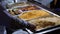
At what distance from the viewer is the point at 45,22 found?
1.07 metres

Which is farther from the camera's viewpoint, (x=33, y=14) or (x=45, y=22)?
(x=33, y=14)

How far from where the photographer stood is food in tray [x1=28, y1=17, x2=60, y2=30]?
3.34 feet

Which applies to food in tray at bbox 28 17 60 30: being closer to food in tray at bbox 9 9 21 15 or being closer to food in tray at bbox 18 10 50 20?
food in tray at bbox 18 10 50 20

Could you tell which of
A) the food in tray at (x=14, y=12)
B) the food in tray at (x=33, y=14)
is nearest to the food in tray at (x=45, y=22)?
the food in tray at (x=33, y=14)

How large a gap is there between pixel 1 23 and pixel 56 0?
1.36 metres

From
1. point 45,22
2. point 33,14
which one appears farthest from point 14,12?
point 45,22

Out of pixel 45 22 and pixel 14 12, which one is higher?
pixel 14 12

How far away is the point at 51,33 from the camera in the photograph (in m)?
0.94

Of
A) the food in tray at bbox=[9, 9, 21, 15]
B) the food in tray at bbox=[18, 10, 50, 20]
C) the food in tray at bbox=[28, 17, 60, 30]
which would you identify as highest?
the food in tray at bbox=[9, 9, 21, 15]

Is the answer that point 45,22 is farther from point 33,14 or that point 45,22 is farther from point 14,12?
point 14,12

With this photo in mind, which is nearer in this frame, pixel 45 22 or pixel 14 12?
pixel 45 22

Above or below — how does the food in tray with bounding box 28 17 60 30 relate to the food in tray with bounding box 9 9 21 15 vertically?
below

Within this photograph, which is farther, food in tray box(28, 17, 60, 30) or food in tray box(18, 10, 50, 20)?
food in tray box(18, 10, 50, 20)

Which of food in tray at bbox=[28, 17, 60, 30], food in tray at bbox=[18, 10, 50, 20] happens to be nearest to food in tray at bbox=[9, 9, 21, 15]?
food in tray at bbox=[18, 10, 50, 20]
